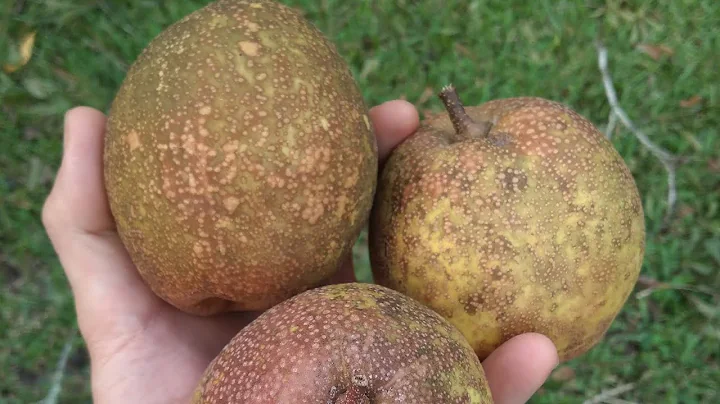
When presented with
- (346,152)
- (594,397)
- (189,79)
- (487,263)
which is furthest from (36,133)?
(594,397)

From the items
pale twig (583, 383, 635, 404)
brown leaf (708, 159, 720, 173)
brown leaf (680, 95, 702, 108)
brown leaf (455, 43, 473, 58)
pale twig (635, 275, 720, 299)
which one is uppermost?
brown leaf (455, 43, 473, 58)

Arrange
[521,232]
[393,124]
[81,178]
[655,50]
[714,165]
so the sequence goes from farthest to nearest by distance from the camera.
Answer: [655,50]
[714,165]
[393,124]
[81,178]
[521,232]

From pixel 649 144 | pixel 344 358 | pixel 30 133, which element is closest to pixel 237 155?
pixel 344 358

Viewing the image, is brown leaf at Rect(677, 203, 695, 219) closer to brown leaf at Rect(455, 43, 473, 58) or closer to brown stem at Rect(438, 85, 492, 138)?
brown leaf at Rect(455, 43, 473, 58)

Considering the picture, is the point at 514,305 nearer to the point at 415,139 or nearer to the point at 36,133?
the point at 415,139

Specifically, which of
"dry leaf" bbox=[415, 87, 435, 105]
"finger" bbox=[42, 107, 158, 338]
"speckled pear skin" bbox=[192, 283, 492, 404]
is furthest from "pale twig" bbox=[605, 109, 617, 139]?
"finger" bbox=[42, 107, 158, 338]

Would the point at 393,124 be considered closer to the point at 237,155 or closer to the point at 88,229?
the point at 237,155
